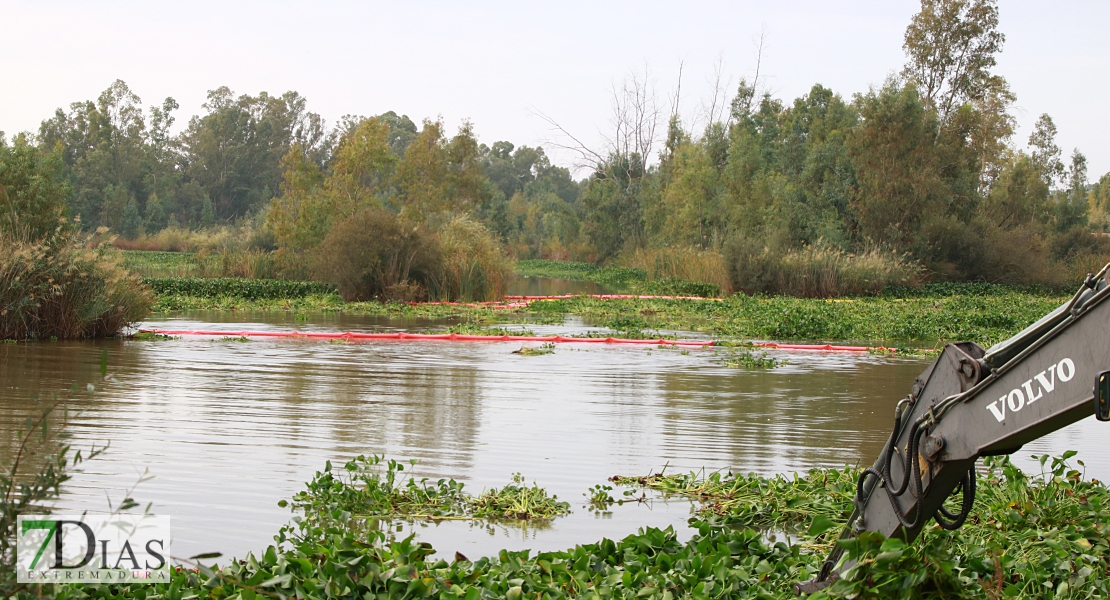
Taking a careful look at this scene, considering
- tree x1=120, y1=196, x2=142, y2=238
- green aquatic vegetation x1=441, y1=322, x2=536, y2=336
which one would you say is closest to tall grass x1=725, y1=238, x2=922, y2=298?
green aquatic vegetation x1=441, y1=322, x2=536, y2=336

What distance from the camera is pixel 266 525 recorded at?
221 inches

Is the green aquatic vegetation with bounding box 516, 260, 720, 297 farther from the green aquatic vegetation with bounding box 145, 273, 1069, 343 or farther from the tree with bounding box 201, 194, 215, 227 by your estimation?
the tree with bounding box 201, 194, 215, 227

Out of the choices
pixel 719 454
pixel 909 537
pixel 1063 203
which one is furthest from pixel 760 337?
pixel 1063 203

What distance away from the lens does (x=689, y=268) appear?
34.3 meters

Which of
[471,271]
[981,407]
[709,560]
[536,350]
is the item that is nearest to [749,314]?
[536,350]

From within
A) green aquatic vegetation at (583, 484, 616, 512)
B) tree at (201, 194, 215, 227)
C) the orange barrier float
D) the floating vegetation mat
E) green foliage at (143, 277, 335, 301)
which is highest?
tree at (201, 194, 215, 227)

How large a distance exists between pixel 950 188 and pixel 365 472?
3506 cm

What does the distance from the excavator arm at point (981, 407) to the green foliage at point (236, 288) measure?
2390 cm

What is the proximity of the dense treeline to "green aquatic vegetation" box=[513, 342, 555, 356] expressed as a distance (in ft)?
33.1

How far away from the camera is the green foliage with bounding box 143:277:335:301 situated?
26.4 metres

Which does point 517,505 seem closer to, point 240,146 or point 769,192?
point 769,192

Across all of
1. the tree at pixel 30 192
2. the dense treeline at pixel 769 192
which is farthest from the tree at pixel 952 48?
the tree at pixel 30 192

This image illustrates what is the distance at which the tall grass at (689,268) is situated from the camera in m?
32.3

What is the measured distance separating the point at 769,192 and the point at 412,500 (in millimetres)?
39746
